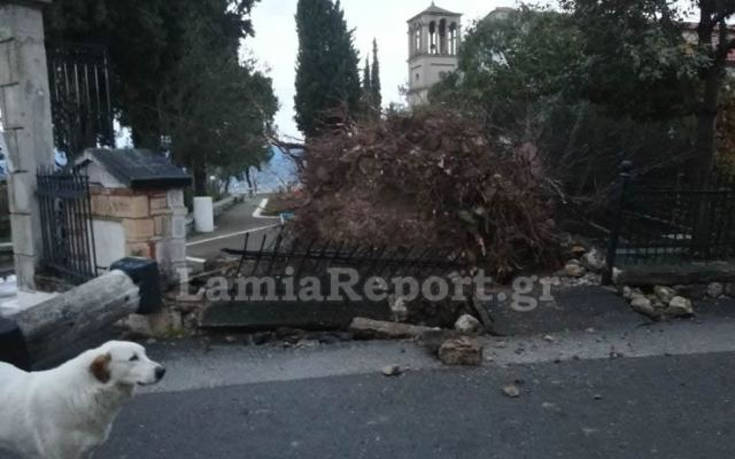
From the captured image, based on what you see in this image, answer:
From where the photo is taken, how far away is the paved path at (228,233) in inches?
476

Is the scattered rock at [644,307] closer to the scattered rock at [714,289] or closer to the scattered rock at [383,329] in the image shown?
the scattered rock at [714,289]

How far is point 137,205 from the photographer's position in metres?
5.04

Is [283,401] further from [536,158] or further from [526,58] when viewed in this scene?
[526,58]

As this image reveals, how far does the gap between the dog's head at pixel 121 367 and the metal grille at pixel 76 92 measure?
4489 mm

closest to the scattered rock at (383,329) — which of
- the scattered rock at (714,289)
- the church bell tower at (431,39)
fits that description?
the scattered rock at (714,289)

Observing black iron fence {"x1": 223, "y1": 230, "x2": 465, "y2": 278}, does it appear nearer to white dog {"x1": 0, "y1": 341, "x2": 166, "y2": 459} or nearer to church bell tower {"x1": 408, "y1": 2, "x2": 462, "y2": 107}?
white dog {"x1": 0, "y1": 341, "x2": 166, "y2": 459}

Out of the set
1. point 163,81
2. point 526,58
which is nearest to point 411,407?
point 526,58

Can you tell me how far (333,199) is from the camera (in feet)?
22.8

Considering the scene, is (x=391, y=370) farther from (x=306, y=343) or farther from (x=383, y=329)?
(x=306, y=343)

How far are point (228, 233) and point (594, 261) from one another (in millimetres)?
10776

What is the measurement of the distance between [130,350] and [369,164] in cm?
452

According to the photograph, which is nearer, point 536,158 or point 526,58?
point 536,158

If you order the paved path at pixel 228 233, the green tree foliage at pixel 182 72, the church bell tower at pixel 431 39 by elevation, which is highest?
the church bell tower at pixel 431 39

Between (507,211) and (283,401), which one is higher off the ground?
(507,211)
